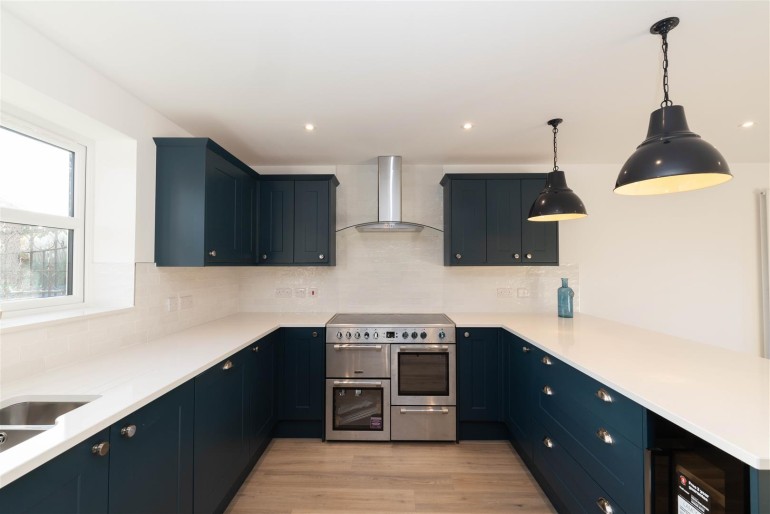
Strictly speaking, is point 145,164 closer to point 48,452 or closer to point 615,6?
point 48,452

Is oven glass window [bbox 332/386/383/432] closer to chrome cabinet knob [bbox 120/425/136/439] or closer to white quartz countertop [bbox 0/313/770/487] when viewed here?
white quartz countertop [bbox 0/313/770/487]

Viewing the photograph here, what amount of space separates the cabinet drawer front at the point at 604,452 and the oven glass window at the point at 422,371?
3.11ft

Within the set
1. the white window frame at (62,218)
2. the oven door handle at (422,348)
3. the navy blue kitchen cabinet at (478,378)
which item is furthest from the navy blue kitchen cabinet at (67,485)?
the navy blue kitchen cabinet at (478,378)

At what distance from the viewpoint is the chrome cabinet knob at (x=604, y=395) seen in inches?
55.9

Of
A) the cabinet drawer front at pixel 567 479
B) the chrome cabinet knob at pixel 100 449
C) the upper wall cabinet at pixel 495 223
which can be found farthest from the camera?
the upper wall cabinet at pixel 495 223

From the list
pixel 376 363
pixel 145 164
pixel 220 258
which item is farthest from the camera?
pixel 376 363

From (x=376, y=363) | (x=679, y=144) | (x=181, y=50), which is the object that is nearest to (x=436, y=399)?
(x=376, y=363)

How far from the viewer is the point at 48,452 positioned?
88 centimetres

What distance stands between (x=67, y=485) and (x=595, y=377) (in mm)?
1920

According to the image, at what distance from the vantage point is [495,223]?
123 inches

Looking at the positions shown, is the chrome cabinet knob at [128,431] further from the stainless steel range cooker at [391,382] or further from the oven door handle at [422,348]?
the oven door handle at [422,348]

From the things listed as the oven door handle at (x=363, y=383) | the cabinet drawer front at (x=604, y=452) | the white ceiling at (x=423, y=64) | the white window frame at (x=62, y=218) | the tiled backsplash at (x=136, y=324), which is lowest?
the oven door handle at (x=363, y=383)

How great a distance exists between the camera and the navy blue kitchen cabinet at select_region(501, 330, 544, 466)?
2291 mm

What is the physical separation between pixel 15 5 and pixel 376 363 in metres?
2.76
